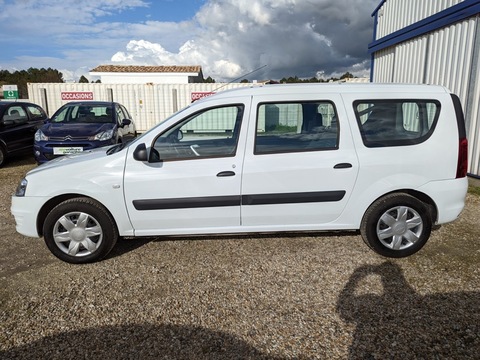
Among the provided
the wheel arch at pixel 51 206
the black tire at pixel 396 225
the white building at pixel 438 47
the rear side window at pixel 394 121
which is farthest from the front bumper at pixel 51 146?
the white building at pixel 438 47

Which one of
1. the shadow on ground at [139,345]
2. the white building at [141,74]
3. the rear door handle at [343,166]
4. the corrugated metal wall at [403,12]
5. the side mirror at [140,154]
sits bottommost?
the shadow on ground at [139,345]

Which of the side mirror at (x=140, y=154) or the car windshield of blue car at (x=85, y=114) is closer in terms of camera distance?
the side mirror at (x=140, y=154)

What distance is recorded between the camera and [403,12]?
28.3 ft

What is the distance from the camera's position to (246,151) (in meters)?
3.28

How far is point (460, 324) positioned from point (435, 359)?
1.67 ft

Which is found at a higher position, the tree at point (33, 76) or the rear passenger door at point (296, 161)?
the tree at point (33, 76)

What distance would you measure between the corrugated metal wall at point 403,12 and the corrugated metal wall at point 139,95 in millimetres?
7128

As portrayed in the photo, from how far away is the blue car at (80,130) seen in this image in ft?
21.6

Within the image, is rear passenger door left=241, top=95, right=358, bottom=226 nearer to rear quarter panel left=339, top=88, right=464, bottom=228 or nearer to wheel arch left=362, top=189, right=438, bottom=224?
rear quarter panel left=339, top=88, right=464, bottom=228

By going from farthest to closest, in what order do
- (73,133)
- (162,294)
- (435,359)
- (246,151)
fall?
(73,133) → (246,151) → (162,294) → (435,359)

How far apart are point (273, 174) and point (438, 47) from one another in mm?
6332

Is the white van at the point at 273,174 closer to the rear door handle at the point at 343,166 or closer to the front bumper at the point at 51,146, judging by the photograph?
the rear door handle at the point at 343,166

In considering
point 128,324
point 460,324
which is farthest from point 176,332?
point 460,324

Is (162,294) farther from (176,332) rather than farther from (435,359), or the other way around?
(435,359)
